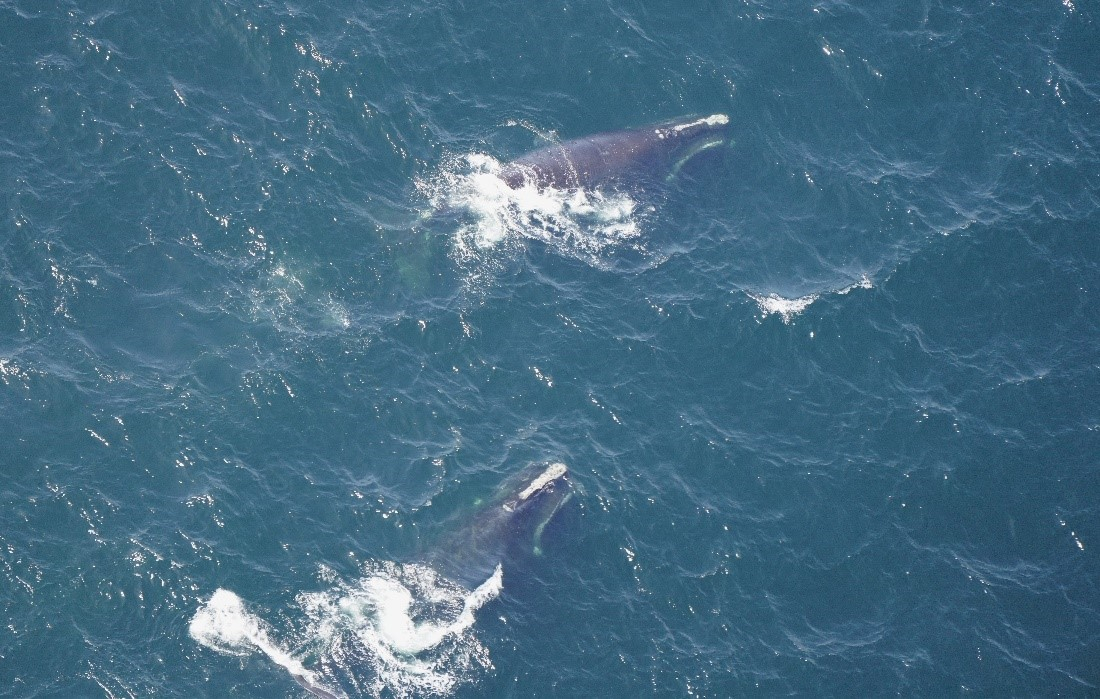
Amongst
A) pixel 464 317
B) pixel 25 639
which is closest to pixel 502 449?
pixel 464 317

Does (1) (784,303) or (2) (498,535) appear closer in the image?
(2) (498,535)

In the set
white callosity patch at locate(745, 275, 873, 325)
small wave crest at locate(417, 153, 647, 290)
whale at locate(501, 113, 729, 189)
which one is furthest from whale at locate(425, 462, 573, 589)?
whale at locate(501, 113, 729, 189)

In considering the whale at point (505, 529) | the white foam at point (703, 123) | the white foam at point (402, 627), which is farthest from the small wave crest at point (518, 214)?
the white foam at point (402, 627)

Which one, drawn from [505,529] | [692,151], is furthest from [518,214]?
[505,529]

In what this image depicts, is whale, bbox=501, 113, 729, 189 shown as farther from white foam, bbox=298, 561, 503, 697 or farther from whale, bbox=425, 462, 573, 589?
white foam, bbox=298, 561, 503, 697

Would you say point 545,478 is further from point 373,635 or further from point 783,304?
point 783,304
